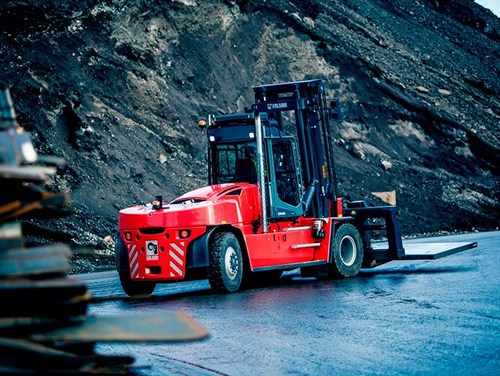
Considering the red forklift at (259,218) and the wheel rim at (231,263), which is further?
the wheel rim at (231,263)

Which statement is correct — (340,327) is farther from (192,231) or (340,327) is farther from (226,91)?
(226,91)

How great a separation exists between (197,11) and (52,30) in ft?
26.6

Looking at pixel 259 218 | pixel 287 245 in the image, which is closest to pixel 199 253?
pixel 259 218

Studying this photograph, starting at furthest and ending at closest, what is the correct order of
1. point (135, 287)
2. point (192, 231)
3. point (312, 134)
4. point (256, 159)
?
point (312, 134) < point (256, 159) < point (135, 287) < point (192, 231)

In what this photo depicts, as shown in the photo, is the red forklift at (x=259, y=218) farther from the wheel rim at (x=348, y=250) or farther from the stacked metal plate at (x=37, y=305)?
the stacked metal plate at (x=37, y=305)

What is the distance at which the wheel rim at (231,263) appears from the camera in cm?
1576

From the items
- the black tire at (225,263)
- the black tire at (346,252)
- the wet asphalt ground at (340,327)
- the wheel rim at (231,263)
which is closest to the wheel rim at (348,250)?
the black tire at (346,252)

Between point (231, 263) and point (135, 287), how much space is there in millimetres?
1798

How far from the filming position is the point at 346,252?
1831cm

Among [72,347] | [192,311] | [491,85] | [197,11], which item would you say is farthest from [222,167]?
[491,85]

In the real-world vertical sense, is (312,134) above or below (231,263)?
above

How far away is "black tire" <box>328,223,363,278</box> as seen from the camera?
17844 millimetres

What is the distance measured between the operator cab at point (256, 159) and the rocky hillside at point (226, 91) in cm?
1045

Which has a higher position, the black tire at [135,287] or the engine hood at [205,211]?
the engine hood at [205,211]
